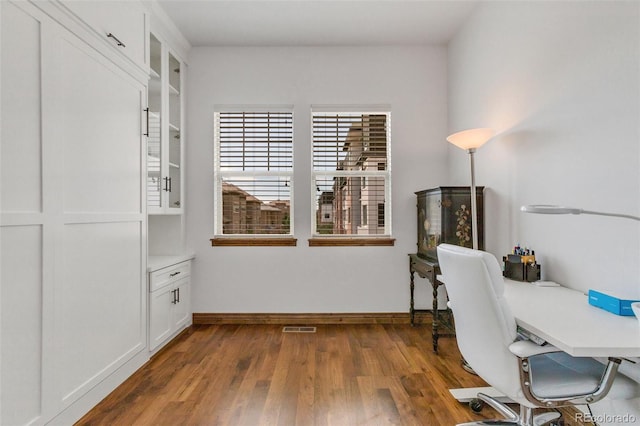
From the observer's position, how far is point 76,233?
1.90 metres

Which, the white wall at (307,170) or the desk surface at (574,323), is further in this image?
the white wall at (307,170)

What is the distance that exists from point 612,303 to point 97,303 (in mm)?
2739

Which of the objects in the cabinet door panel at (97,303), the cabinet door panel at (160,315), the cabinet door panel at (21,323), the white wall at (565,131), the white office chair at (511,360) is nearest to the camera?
the white office chair at (511,360)

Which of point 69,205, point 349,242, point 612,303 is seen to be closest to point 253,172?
point 349,242

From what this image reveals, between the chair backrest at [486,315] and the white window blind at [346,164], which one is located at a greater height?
the white window blind at [346,164]

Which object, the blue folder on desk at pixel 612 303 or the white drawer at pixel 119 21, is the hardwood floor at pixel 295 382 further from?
the white drawer at pixel 119 21

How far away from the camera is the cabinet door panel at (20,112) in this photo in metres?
1.49

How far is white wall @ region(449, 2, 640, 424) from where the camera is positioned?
159cm

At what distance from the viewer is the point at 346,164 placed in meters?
3.68

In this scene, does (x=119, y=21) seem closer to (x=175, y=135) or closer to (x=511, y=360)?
(x=175, y=135)

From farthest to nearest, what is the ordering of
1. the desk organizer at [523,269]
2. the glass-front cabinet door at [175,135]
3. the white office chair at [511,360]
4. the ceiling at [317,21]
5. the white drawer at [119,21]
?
the glass-front cabinet door at [175,135], the ceiling at [317,21], the desk organizer at [523,269], the white drawer at [119,21], the white office chair at [511,360]

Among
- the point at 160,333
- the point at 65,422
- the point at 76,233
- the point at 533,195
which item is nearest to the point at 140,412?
the point at 65,422

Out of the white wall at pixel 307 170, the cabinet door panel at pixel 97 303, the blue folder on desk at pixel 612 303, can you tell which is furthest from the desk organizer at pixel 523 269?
the cabinet door panel at pixel 97 303

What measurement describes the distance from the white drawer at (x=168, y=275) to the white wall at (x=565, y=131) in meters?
2.80
